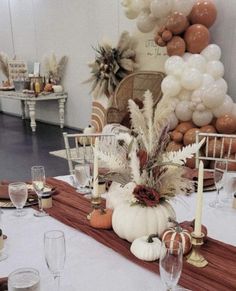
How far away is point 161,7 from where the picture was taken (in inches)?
145

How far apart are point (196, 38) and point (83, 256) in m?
3.10

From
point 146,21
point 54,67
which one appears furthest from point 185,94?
point 54,67

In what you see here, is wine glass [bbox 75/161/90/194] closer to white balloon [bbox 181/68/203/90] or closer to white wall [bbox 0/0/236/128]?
white balloon [bbox 181/68/203/90]

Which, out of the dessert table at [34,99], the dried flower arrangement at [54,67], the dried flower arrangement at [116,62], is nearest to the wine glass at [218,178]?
the dried flower arrangement at [116,62]

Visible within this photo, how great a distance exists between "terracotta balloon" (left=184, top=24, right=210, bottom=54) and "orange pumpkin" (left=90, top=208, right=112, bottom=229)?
9.53 ft

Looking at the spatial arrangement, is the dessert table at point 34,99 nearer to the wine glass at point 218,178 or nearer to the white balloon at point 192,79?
the white balloon at point 192,79

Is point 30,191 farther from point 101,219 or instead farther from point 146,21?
point 146,21

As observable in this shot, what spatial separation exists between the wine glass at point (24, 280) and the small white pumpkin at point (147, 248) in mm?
309

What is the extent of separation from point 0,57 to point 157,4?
16.0 feet

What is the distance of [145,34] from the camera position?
473cm

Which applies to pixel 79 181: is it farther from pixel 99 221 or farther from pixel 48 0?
pixel 48 0

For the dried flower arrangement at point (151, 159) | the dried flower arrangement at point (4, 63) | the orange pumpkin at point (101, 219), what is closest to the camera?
the dried flower arrangement at point (151, 159)

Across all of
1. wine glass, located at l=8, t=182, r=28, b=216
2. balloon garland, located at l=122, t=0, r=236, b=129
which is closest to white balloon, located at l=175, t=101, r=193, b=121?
balloon garland, located at l=122, t=0, r=236, b=129

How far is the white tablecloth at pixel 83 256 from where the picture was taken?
0.85 metres
